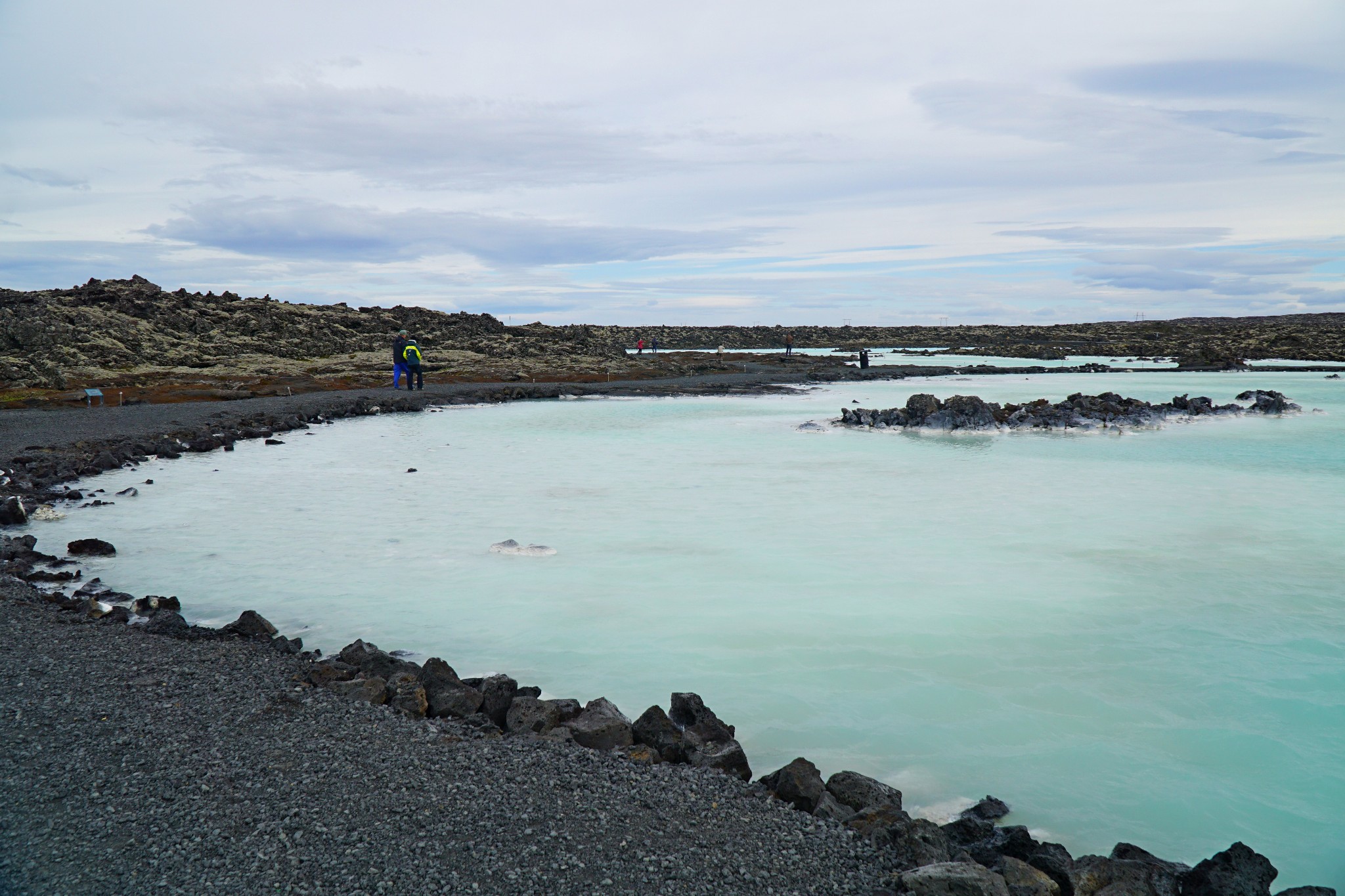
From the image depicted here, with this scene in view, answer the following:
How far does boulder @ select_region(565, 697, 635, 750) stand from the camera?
416 cm

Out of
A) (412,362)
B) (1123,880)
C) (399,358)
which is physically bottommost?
(1123,880)

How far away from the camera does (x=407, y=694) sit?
462cm

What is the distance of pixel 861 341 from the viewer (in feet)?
355

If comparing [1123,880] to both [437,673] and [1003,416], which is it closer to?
[437,673]

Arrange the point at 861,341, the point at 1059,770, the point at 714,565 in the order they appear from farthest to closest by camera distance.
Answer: the point at 861,341
the point at 714,565
the point at 1059,770

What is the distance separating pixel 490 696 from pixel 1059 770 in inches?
126

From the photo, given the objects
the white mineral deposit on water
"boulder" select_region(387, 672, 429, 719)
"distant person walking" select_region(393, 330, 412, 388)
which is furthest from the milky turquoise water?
"boulder" select_region(387, 672, 429, 719)

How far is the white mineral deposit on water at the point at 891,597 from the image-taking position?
470 cm

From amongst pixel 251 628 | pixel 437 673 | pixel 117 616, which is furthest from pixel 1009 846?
pixel 117 616

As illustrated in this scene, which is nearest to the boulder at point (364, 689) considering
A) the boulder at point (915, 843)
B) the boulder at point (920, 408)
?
the boulder at point (915, 843)

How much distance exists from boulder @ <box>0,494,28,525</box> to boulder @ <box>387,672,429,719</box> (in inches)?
298

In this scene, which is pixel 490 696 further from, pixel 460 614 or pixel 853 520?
pixel 853 520

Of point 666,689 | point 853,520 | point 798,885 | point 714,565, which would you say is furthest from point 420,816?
point 853,520

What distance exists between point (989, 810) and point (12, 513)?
10777mm
